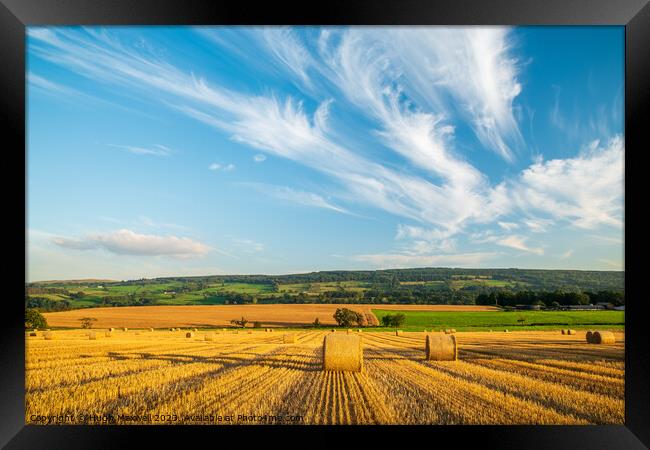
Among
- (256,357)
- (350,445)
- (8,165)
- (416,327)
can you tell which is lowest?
(416,327)

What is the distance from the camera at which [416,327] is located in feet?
95.7

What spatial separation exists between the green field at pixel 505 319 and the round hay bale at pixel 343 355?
19510mm

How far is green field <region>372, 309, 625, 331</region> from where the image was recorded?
25561 millimetres

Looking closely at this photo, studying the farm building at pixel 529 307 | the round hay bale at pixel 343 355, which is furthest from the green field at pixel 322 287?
the round hay bale at pixel 343 355

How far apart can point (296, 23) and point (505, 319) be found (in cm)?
2884

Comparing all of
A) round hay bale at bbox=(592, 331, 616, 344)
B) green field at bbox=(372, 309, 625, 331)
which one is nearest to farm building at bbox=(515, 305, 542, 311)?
green field at bbox=(372, 309, 625, 331)

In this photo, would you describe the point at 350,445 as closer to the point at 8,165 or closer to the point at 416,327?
the point at 8,165

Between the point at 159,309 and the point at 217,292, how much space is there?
4593 millimetres

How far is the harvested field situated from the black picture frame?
21.6m

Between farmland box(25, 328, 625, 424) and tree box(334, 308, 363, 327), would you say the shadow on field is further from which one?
tree box(334, 308, 363, 327)

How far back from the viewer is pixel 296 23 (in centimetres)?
393

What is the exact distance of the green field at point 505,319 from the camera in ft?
83.9

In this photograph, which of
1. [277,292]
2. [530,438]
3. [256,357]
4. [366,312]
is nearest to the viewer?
[530,438]

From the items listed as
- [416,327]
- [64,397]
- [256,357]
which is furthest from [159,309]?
[64,397]
